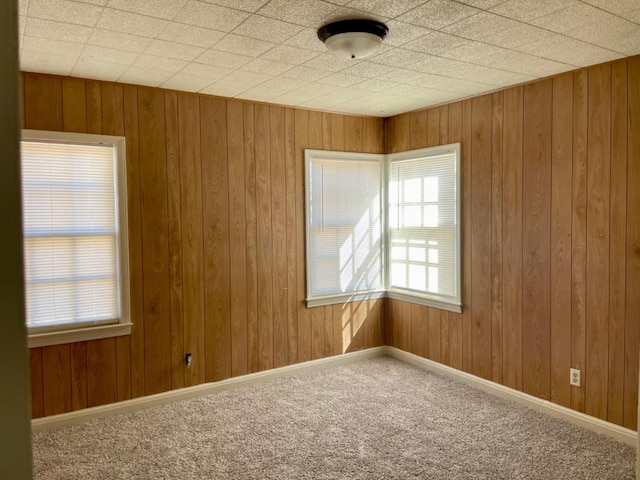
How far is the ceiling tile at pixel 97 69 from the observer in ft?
10.1

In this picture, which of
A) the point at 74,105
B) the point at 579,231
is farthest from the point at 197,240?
the point at 579,231

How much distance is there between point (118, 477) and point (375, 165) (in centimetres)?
354

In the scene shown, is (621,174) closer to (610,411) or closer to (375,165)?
(610,411)

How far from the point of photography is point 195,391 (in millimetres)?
3953

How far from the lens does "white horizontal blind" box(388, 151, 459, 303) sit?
4.34m

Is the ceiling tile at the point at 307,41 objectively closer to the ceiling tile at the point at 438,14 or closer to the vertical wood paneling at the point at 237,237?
the ceiling tile at the point at 438,14

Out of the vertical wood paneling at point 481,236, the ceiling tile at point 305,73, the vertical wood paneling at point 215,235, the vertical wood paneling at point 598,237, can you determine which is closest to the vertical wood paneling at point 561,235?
the vertical wood paneling at point 598,237

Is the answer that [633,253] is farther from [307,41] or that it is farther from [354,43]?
[307,41]

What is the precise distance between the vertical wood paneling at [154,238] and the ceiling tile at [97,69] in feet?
1.01

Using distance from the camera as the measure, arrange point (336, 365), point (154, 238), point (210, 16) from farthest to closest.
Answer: point (336, 365)
point (154, 238)
point (210, 16)

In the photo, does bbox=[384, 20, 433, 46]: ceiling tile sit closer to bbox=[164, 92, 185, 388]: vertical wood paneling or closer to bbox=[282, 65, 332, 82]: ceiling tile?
bbox=[282, 65, 332, 82]: ceiling tile

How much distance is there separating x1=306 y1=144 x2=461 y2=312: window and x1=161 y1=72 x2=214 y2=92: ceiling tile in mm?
1241

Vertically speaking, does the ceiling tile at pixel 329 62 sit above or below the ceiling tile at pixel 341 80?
below

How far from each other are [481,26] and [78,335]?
3.32m
